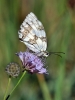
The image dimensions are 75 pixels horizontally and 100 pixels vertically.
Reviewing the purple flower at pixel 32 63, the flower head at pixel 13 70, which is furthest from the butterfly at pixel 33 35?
the flower head at pixel 13 70

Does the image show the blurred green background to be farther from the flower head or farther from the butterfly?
the flower head

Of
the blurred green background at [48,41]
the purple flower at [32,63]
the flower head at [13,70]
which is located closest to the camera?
the flower head at [13,70]

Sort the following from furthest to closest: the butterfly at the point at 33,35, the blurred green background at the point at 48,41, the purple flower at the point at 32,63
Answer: the blurred green background at the point at 48,41, the butterfly at the point at 33,35, the purple flower at the point at 32,63

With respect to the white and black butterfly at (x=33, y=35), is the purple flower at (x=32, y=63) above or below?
below

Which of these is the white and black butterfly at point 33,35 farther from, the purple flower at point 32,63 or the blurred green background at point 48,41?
the blurred green background at point 48,41

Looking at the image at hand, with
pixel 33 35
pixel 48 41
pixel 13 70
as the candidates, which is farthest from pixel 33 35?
pixel 48 41

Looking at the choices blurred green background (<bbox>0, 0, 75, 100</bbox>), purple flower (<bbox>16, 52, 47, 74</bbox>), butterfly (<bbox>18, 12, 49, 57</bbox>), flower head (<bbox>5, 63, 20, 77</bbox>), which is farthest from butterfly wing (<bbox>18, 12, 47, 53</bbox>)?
blurred green background (<bbox>0, 0, 75, 100</bbox>)

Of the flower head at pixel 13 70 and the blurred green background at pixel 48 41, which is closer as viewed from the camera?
the flower head at pixel 13 70
